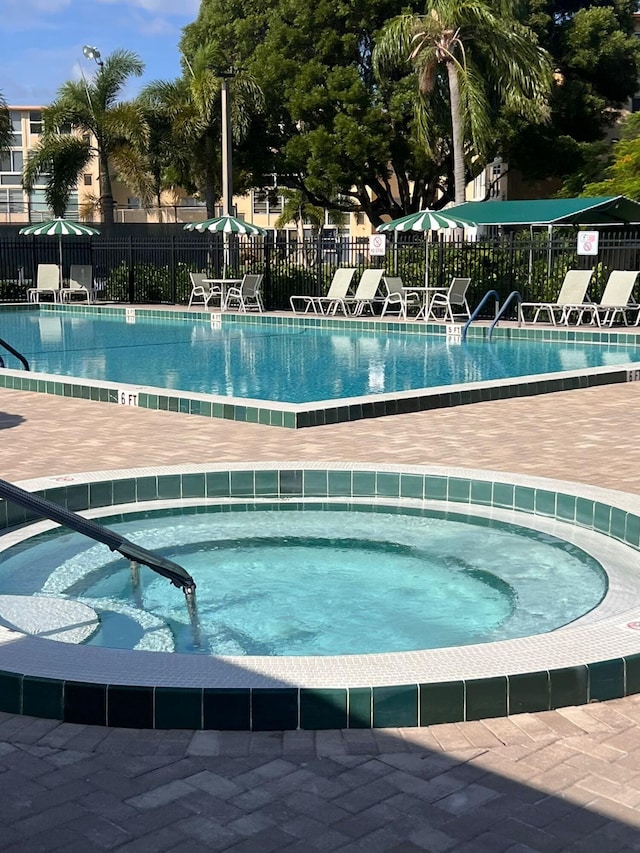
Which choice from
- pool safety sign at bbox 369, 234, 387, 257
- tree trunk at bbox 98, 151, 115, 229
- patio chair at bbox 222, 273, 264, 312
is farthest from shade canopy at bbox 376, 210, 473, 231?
tree trunk at bbox 98, 151, 115, 229

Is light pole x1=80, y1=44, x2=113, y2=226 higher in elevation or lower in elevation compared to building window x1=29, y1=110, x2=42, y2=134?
lower

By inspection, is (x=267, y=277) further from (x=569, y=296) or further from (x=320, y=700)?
(x=320, y=700)

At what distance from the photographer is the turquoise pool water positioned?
1266 cm

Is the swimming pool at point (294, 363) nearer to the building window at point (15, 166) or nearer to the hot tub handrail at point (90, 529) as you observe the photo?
the hot tub handrail at point (90, 529)

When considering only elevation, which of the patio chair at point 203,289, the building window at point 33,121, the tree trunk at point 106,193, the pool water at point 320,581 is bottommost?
the pool water at point 320,581

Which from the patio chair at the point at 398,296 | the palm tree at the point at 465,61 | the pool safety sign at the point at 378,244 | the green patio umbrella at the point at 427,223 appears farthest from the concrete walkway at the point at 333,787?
the palm tree at the point at 465,61

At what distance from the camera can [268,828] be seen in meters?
2.79

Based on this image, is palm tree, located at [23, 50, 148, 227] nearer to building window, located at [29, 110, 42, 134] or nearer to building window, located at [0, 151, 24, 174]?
building window, located at [0, 151, 24, 174]

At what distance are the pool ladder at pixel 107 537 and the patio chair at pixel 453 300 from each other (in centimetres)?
1528

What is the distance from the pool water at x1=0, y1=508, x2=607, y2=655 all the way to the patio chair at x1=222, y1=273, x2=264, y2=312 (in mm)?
16301

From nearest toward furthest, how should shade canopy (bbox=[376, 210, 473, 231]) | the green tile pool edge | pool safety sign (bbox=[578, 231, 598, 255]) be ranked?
1. the green tile pool edge
2. pool safety sign (bbox=[578, 231, 598, 255])
3. shade canopy (bbox=[376, 210, 473, 231])

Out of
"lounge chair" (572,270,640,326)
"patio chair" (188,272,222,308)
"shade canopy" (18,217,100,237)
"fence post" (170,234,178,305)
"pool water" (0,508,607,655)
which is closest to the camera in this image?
"pool water" (0,508,607,655)

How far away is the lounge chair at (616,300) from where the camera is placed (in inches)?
720

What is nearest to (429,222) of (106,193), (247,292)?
(247,292)
